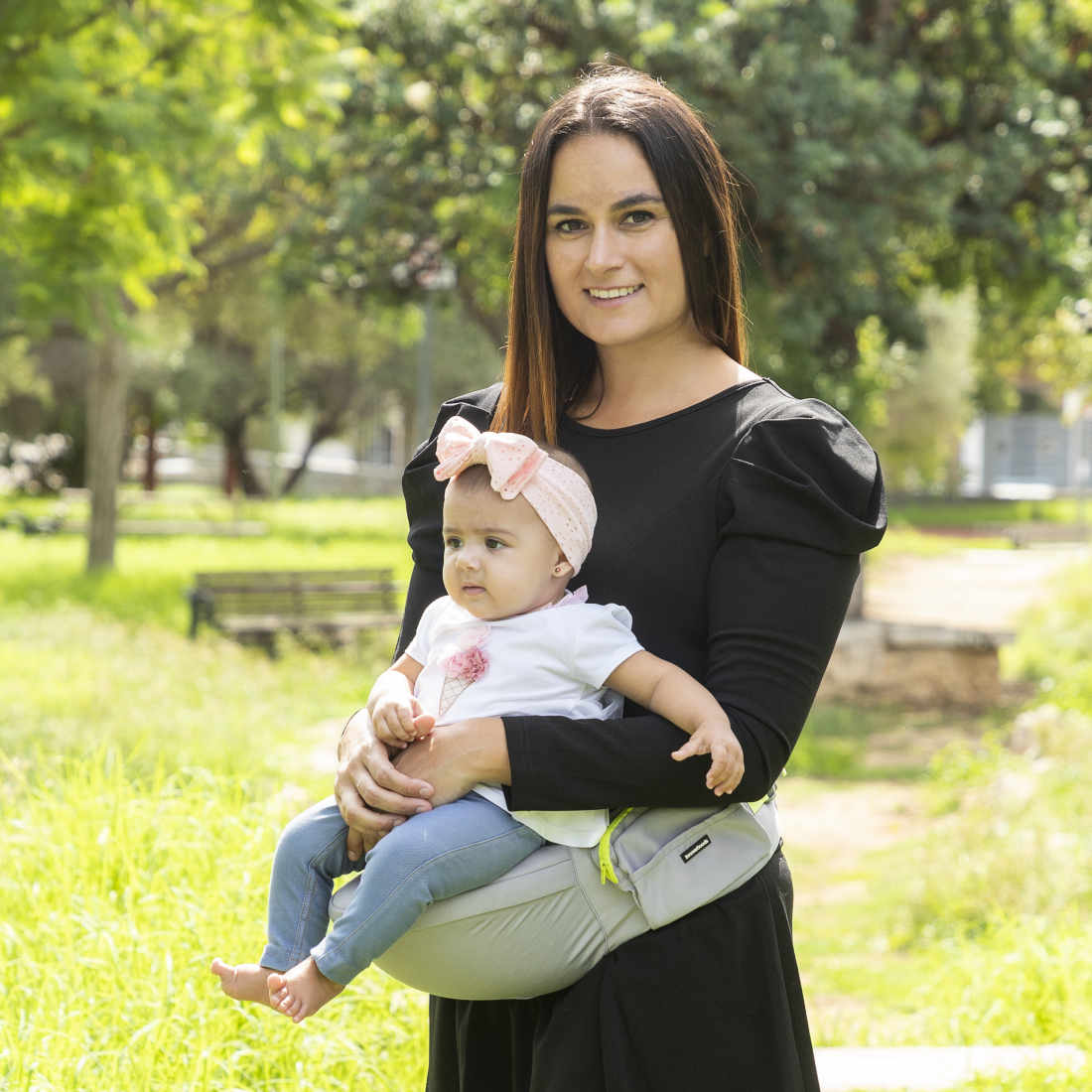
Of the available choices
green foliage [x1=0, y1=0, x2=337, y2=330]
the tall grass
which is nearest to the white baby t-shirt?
the tall grass

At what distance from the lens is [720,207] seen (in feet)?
7.02

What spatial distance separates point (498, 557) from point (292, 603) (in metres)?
10.8

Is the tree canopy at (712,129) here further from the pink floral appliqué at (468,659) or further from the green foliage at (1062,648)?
the pink floral appliqué at (468,659)

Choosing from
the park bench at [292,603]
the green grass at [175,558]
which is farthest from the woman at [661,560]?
the green grass at [175,558]

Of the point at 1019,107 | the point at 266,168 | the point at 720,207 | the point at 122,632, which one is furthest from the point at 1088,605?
the point at 720,207

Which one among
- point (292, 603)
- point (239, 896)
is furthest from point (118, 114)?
point (292, 603)

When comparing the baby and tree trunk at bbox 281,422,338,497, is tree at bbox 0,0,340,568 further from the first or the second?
tree trunk at bbox 281,422,338,497

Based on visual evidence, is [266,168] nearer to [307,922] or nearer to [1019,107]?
[1019,107]

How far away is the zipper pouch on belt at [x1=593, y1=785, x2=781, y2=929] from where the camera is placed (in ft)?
6.19

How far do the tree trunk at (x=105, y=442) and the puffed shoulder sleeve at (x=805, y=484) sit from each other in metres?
14.6

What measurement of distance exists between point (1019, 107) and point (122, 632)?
29.5ft

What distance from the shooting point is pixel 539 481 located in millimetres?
1980

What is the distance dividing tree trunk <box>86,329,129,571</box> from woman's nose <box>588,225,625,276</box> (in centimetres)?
1433

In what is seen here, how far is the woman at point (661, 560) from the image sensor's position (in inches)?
73.6
